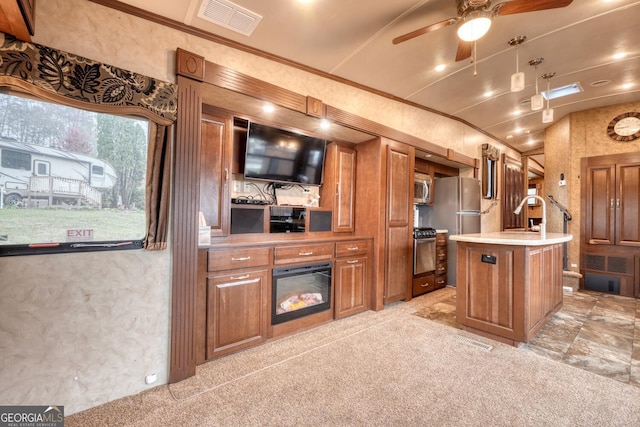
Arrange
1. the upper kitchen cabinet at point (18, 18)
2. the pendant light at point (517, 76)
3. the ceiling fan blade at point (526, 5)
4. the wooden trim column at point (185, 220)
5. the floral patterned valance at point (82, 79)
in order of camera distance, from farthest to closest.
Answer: the pendant light at point (517, 76) → the wooden trim column at point (185, 220) → the ceiling fan blade at point (526, 5) → the floral patterned valance at point (82, 79) → the upper kitchen cabinet at point (18, 18)

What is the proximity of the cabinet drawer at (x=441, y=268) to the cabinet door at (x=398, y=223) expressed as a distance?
3.09ft

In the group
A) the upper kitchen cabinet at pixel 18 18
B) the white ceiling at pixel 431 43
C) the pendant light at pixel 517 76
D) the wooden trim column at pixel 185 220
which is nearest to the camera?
the upper kitchen cabinet at pixel 18 18

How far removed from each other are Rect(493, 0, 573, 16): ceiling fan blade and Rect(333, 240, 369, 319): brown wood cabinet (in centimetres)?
246

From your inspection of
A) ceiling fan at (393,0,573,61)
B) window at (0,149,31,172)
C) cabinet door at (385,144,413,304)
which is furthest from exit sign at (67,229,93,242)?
cabinet door at (385,144,413,304)

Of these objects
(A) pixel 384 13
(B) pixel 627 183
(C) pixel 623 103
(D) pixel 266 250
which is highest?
(C) pixel 623 103

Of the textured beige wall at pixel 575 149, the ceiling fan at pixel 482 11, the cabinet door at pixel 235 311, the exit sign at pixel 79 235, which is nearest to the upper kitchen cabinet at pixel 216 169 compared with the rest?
the cabinet door at pixel 235 311

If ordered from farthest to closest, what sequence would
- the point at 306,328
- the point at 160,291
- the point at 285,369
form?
the point at 306,328
the point at 285,369
the point at 160,291

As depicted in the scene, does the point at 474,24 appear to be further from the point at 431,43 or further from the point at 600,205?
the point at 600,205

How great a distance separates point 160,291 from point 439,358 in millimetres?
2309

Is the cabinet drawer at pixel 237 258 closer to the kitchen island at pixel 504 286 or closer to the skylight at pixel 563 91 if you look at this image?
the kitchen island at pixel 504 286

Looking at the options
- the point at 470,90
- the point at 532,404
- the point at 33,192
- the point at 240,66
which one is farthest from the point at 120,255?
the point at 470,90

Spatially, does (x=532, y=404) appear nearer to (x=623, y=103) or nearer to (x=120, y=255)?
(x=120, y=255)

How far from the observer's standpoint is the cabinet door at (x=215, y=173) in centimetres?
258

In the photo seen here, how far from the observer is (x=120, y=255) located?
1.81 metres
